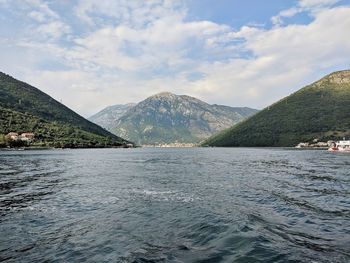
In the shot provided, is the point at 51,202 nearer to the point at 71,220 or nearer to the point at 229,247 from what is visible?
the point at 71,220

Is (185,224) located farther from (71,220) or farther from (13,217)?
(13,217)

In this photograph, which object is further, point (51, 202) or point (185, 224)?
point (51, 202)

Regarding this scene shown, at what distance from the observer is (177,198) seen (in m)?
36.0

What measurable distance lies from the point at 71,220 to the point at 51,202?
9.41 metres

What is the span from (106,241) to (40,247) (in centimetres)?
376

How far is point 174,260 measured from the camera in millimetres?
16891

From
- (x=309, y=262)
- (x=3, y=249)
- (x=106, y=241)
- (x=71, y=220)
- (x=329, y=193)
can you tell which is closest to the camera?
(x=309, y=262)

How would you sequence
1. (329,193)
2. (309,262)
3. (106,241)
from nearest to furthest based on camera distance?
1. (309,262)
2. (106,241)
3. (329,193)

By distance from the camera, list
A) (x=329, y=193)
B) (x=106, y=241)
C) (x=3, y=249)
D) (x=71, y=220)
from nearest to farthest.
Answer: (x=3, y=249), (x=106, y=241), (x=71, y=220), (x=329, y=193)

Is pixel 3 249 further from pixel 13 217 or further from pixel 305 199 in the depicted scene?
pixel 305 199

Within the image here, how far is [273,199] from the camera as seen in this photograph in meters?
35.7

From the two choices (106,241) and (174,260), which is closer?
(174,260)

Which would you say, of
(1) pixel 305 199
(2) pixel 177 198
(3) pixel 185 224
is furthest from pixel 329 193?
(3) pixel 185 224

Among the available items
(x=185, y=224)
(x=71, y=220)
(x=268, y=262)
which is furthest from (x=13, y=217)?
(x=268, y=262)
